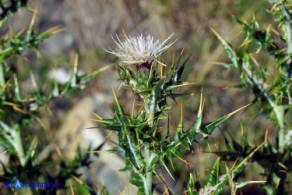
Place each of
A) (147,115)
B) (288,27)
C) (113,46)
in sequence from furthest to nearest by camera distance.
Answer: (113,46)
(288,27)
(147,115)

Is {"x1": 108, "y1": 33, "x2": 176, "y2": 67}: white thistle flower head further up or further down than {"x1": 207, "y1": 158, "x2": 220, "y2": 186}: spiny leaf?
further up

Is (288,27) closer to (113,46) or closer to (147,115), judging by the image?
(147,115)

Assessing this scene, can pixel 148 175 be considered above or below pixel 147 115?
below

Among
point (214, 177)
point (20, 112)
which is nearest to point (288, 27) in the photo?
point (214, 177)

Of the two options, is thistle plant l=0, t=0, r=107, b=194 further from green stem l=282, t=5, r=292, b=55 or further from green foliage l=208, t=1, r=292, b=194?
green stem l=282, t=5, r=292, b=55

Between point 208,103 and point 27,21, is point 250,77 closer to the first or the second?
point 208,103

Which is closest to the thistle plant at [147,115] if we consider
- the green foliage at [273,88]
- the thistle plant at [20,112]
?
the green foliage at [273,88]

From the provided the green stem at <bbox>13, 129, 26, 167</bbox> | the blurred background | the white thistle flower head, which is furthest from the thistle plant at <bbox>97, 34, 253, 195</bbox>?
the blurred background

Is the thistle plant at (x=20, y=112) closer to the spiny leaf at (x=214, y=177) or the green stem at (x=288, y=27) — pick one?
the spiny leaf at (x=214, y=177)

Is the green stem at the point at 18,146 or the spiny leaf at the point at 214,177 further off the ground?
the green stem at the point at 18,146
